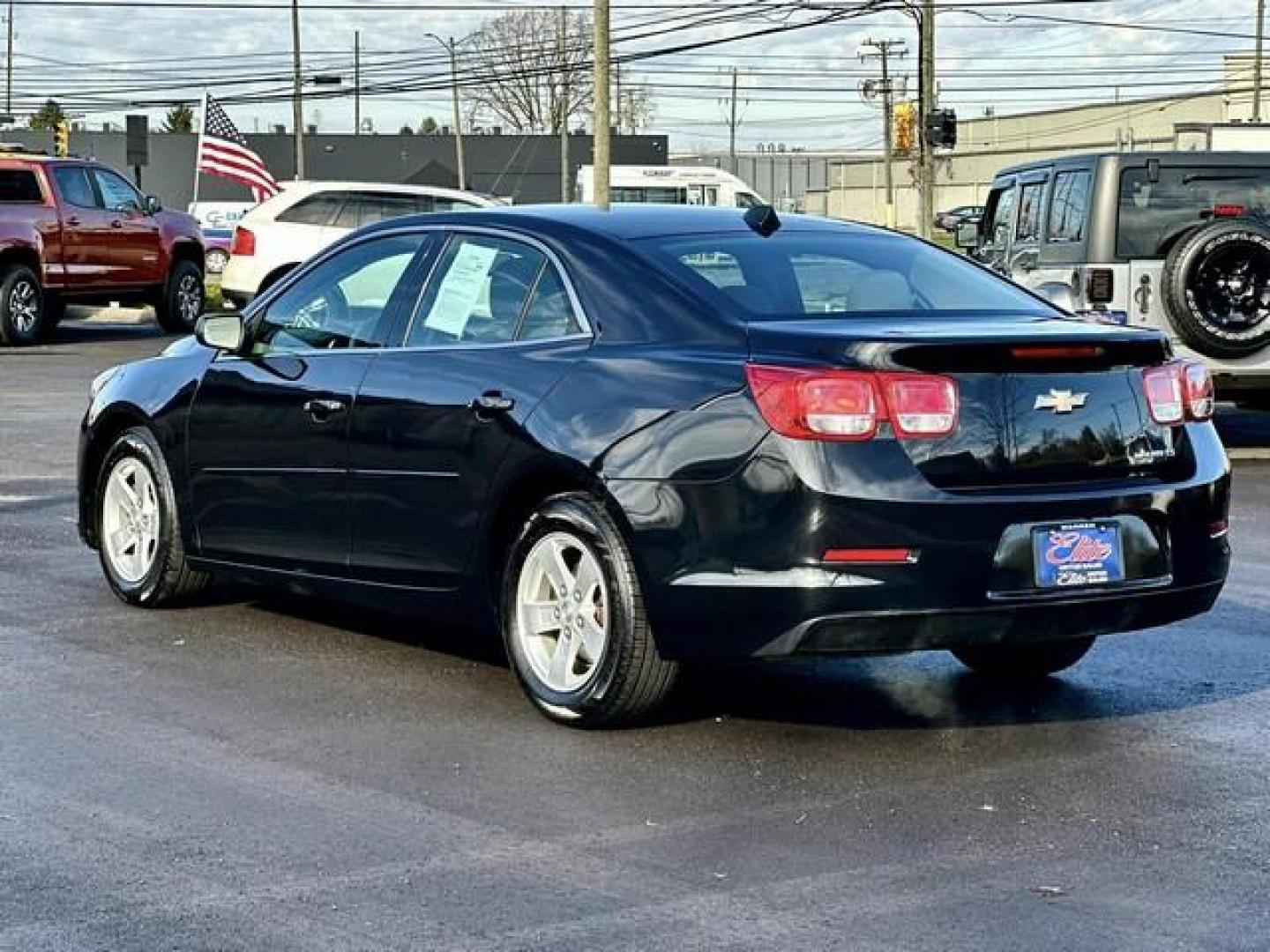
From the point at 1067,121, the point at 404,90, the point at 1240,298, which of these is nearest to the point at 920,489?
the point at 1240,298

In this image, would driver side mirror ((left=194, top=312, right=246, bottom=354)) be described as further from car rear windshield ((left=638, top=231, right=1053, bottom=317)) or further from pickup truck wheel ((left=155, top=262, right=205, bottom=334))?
pickup truck wheel ((left=155, top=262, right=205, bottom=334))

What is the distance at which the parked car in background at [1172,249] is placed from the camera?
13453mm

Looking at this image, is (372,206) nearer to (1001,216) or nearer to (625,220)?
(1001,216)

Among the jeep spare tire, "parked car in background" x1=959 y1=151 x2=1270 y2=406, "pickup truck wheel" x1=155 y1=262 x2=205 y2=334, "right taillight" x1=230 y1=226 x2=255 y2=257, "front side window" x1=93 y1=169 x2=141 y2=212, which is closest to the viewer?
the jeep spare tire

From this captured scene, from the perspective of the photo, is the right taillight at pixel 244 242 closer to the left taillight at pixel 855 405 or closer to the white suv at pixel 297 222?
the white suv at pixel 297 222

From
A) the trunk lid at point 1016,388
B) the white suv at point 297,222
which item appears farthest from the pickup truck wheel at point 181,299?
the trunk lid at point 1016,388

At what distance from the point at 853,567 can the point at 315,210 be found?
61.8 ft

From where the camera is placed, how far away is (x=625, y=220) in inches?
279

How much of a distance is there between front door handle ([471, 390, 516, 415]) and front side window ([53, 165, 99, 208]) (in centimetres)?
2012

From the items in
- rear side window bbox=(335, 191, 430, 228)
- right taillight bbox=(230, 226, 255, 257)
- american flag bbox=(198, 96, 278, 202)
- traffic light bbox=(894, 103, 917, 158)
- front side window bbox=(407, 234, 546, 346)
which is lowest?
front side window bbox=(407, 234, 546, 346)

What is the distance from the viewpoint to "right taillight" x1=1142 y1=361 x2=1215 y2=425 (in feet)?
21.1

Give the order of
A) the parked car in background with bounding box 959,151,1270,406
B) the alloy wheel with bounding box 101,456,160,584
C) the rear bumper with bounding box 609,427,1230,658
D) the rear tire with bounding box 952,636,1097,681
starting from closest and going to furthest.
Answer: the rear bumper with bounding box 609,427,1230,658, the rear tire with bounding box 952,636,1097,681, the alloy wheel with bounding box 101,456,160,584, the parked car in background with bounding box 959,151,1270,406

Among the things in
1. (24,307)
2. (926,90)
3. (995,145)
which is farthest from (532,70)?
(24,307)

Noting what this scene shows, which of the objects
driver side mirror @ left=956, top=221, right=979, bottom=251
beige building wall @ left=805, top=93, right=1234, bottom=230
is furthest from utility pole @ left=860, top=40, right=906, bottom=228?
driver side mirror @ left=956, top=221, right=979, bottom=251
